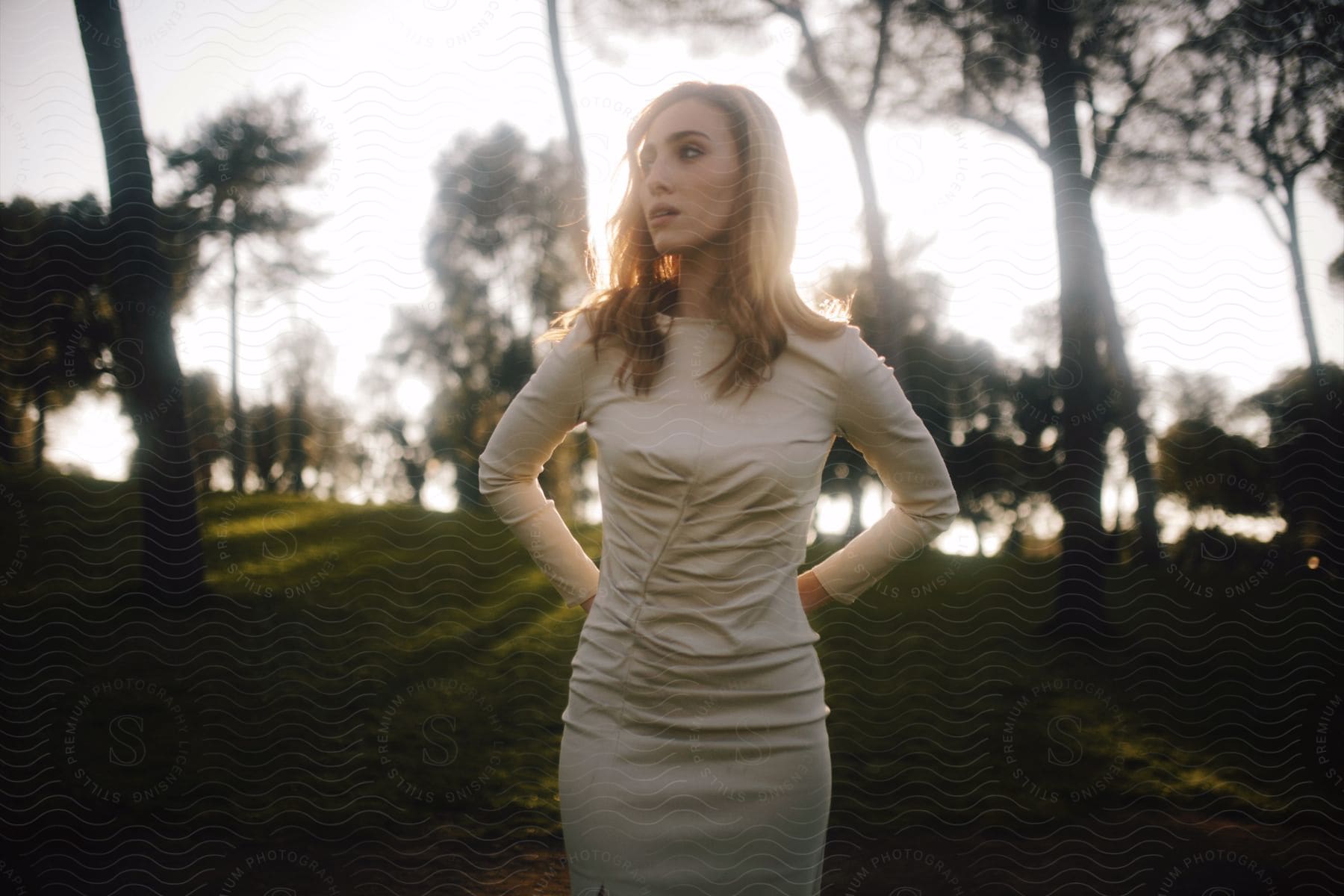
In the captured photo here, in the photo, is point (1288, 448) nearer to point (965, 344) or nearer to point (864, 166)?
point (965, 344)

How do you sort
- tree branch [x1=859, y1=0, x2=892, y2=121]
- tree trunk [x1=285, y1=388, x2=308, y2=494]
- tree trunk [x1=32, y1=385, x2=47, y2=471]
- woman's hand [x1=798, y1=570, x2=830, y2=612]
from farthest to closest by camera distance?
tree branch [x1=859, y1=0, x2=892, y2=121]
tree trunk [x1=32, y1=385, x2=47, y2=471]
tree trunk [x1=285, y1=388, x2=308, y2=494]
woman's hand [x1=798, y1=570, x2=830, y2=612]

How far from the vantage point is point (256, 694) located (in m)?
3.82

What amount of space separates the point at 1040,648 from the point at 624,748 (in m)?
3.51

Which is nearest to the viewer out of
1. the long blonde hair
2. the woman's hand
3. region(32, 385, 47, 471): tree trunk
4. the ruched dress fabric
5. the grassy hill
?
the ruched dress fabric

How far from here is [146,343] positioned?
4023 mm

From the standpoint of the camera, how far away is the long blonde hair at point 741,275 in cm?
138

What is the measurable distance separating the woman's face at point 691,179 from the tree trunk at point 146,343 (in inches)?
134

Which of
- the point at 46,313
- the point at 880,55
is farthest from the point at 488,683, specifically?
the point at 880,55

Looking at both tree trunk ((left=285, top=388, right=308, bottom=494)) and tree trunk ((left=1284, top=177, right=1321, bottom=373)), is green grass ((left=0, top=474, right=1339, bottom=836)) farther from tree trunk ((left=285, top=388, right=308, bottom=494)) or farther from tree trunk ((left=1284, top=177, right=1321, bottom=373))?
tree trunk ((left=1284, top=177, right=1321, bottom=373))

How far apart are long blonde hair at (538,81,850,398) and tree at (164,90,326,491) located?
8.09 feet

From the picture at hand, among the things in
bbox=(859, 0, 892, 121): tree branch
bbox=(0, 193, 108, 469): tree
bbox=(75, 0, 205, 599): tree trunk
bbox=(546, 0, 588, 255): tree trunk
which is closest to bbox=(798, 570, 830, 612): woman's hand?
bbox=(546, 0, 588, 255): tree trunk

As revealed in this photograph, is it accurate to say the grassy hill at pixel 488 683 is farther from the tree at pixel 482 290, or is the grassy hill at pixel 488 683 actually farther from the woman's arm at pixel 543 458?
the woman's arm at pixel 543 458

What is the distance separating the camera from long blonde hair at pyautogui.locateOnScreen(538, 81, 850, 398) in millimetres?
1378

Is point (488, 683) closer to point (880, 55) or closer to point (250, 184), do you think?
point (250, 184)
